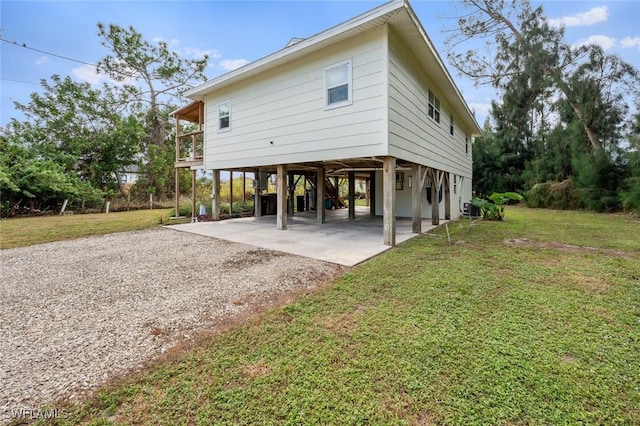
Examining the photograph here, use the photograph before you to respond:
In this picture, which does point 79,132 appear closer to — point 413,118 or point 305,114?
point 305,114

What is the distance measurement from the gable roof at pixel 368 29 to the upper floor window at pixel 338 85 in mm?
536

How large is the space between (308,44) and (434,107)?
4.55 meters

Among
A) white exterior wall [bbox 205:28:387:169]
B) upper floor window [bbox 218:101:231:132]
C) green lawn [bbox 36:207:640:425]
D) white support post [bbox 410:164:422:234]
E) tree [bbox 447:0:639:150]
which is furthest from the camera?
tree [bbox 447:0:639:150]

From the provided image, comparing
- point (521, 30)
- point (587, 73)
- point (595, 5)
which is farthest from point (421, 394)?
point (521, 30)

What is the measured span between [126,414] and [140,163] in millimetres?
18844

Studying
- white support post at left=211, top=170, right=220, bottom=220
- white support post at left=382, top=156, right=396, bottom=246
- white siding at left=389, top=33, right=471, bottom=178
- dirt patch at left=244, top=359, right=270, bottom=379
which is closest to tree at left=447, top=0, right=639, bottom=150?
white siding at left=389, top=33, right=471, bottom=178

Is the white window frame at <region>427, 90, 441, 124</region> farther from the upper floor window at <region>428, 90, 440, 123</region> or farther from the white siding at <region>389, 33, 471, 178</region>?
the white siding at <region>389, 33, 471, 178</region>

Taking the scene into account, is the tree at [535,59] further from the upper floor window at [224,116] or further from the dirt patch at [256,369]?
the dirt patch at [256,369]

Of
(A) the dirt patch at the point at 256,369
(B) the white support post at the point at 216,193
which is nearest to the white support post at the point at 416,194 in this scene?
(A) the dirt patch at the point at 256,369

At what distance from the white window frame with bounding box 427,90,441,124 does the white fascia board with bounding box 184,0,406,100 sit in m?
3.66

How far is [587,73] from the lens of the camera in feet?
46.6

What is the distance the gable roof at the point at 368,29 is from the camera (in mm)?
5113

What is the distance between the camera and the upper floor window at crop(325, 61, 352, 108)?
6039 millimetres

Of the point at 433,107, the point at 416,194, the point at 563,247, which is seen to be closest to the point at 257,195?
the point at 416,194
